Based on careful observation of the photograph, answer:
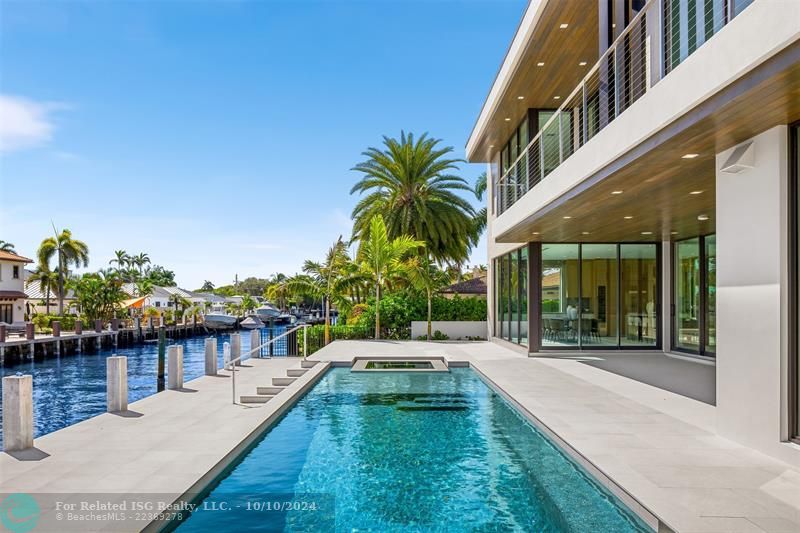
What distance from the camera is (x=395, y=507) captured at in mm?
4898

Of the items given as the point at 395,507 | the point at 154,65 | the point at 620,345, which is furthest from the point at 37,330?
the point at 395,507

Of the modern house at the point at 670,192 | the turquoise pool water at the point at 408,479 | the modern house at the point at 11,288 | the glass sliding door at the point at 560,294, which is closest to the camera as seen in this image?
the turquoise pool water at the point at 408,479

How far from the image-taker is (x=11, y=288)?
38906mm

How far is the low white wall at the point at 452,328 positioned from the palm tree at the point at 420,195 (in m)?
5.00

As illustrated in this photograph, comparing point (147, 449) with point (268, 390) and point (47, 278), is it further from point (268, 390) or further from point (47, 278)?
point (47, 278)

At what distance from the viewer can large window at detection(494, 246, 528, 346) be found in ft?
Answer: 51.8

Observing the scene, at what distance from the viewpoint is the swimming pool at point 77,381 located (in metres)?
12.6

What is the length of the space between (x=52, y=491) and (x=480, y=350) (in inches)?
530

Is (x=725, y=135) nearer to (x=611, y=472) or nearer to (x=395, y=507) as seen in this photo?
(x=611, y=472)

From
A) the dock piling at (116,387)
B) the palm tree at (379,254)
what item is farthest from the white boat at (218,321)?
the dock piling at (116,387)

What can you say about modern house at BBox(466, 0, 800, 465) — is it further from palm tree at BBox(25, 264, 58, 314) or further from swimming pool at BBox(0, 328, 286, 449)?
palm tree at BBox(25, 264, 58, 314)

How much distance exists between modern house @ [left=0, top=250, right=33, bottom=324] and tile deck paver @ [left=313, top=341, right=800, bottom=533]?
130ft

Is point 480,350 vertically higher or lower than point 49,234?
lower

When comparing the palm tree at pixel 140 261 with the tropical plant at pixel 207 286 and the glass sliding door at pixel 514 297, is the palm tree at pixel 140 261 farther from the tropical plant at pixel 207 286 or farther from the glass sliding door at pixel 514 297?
the glass sliding door at pixel 514 297
